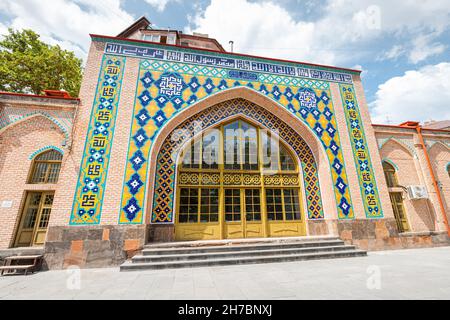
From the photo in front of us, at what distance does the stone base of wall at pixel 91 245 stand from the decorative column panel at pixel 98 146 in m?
0.30

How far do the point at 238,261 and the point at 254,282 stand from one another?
153cm

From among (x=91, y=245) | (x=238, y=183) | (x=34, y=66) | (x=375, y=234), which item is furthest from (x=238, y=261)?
(x=34, y=66)

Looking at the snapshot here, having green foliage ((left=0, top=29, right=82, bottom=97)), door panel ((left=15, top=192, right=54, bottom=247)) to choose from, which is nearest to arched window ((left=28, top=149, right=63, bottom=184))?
door panel ((left=15, top=192, right=54, bottom=247))

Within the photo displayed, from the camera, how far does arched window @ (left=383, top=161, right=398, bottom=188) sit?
25.9 ft

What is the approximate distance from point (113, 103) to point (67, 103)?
1291 millimetres

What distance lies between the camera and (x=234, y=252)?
521cm

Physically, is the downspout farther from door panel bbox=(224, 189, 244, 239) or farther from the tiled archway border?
door panel bbox=(224, 189, 244, 239)

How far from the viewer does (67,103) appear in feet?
20.0

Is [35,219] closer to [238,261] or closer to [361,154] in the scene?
[238,261]

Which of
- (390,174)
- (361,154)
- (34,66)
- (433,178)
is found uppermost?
(34,66)

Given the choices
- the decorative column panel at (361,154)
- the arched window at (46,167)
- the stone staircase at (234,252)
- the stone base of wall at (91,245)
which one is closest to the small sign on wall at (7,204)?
the arched window at (46,167)

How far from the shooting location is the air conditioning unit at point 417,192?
744 centimetres

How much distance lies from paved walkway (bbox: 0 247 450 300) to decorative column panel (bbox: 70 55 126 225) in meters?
1.48
